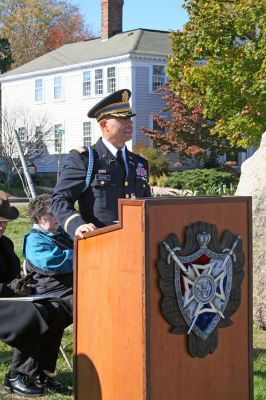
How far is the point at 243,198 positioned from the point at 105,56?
119 feet

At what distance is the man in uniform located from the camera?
491cm

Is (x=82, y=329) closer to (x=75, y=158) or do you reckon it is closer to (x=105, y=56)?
(x=75, y=158)

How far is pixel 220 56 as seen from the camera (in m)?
20.9

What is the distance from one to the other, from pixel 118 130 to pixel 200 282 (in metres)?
1.50

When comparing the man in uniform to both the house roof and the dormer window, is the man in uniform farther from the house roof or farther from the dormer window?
the dormer window

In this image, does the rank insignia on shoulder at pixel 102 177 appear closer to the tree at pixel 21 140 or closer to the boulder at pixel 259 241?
the boulder at pixel 259 241

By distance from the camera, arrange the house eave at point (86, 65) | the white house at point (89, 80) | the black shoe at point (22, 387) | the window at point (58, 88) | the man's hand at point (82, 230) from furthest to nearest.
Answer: the window at point (58, 88) < the white house at point (89, 80) < the house eave at point (86, 65) < the black shoe at point (22, 387) < the man's hand at point (82, 230)

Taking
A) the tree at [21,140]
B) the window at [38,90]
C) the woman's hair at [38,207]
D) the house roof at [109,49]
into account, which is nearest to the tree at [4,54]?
the house roof at [109,49]

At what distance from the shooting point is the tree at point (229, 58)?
2006 cm

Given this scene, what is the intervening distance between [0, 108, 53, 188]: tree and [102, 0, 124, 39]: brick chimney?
6.04 metres

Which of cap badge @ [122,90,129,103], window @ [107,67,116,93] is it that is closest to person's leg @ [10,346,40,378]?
cap badge @ [122,90,129,103]

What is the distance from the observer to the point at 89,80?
41094 mm

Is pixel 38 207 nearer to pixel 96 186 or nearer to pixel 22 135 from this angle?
pixel 96 186

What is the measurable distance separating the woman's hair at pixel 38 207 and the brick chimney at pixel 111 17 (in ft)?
113
